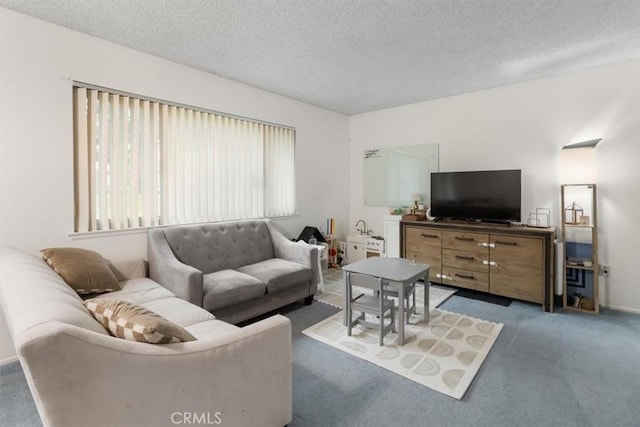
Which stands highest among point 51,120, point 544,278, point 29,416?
point 51,120

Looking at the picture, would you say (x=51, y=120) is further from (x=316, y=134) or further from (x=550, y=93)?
(x=550, y=93)

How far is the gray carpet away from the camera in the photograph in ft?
5.87

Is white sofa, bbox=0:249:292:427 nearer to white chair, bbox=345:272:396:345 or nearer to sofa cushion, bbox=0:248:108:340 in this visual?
sofa cushion, bbox=0:248:108:340

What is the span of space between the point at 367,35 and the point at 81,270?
2.96 metres

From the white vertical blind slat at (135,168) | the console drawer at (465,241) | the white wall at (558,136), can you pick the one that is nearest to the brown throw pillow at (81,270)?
the white vertical blind slat at (135,168)

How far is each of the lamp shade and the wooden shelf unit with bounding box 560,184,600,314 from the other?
0.08 metres

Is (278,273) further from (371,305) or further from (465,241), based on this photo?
(465,241)

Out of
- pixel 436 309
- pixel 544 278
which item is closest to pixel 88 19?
pixel 436 309

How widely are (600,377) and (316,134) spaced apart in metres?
Result: 4.25

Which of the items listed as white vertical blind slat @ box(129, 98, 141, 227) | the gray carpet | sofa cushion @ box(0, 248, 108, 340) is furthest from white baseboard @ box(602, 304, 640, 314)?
white vertical blind slat @ box(129, 98, 141, 227)

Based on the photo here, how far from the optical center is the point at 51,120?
253 cm

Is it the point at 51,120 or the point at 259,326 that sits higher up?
the point at 51,120

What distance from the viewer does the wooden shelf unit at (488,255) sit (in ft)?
11.0

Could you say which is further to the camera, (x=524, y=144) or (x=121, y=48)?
(x=524, y=144)
